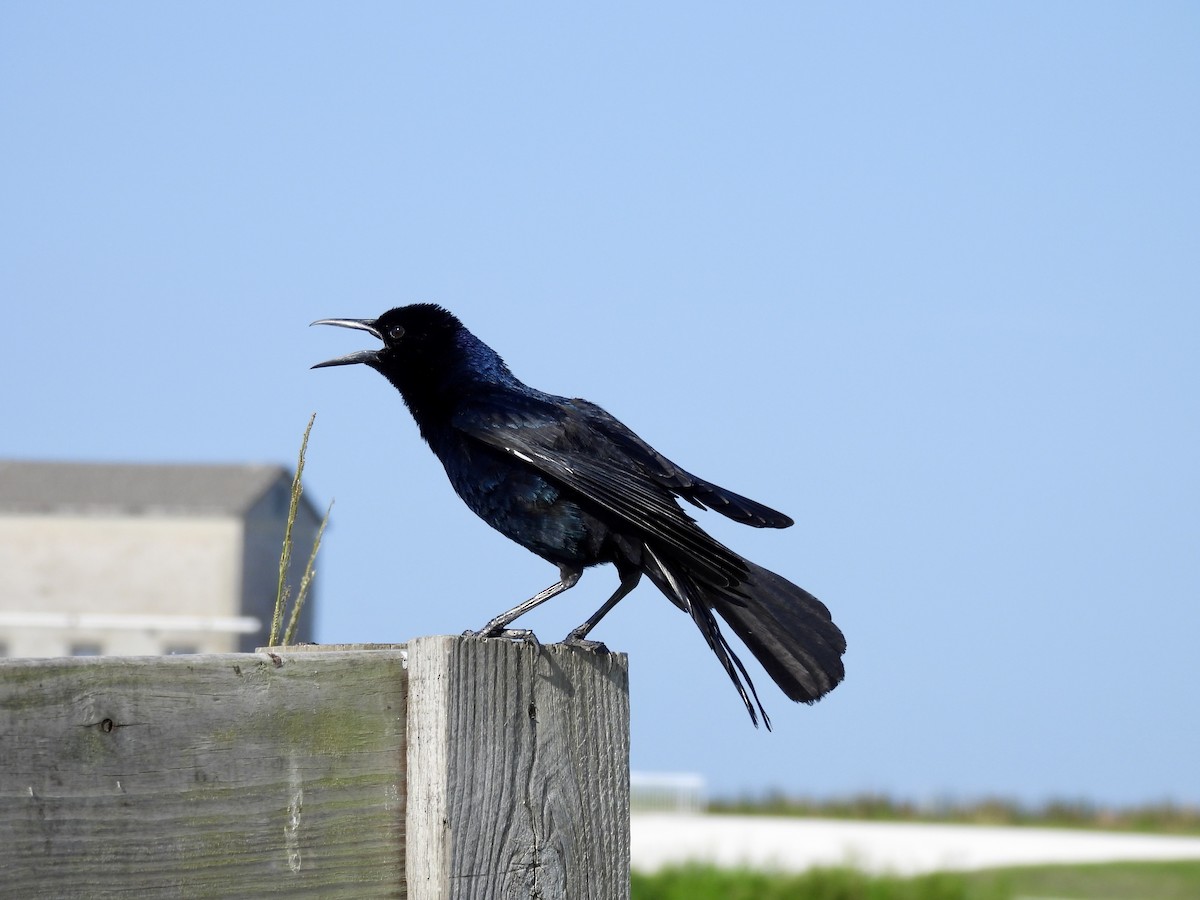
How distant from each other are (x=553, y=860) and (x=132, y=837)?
0.77m

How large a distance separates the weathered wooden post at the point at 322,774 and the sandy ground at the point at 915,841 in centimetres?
1134

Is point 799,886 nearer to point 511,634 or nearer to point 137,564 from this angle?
point 511,634

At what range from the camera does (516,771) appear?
2.45 meters

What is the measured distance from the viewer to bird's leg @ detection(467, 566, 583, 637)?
2817mm

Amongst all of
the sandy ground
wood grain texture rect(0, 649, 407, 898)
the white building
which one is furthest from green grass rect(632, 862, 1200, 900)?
the white building

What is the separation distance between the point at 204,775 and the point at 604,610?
1.19 meters

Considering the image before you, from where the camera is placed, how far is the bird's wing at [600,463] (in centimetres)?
317

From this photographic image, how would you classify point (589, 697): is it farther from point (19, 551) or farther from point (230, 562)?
point (19, 551)

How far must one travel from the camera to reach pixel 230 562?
20.3m

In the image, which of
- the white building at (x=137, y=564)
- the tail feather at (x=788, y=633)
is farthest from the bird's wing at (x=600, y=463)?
the white building at (x=137, y=564)

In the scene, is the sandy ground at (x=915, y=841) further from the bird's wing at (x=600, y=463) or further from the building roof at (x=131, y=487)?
the bird's wing at (x=600, y=463)

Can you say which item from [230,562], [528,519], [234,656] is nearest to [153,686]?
[234,656]

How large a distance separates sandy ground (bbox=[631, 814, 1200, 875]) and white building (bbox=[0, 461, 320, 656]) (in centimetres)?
701

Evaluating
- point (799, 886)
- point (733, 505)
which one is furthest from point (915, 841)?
point (733, 505)
